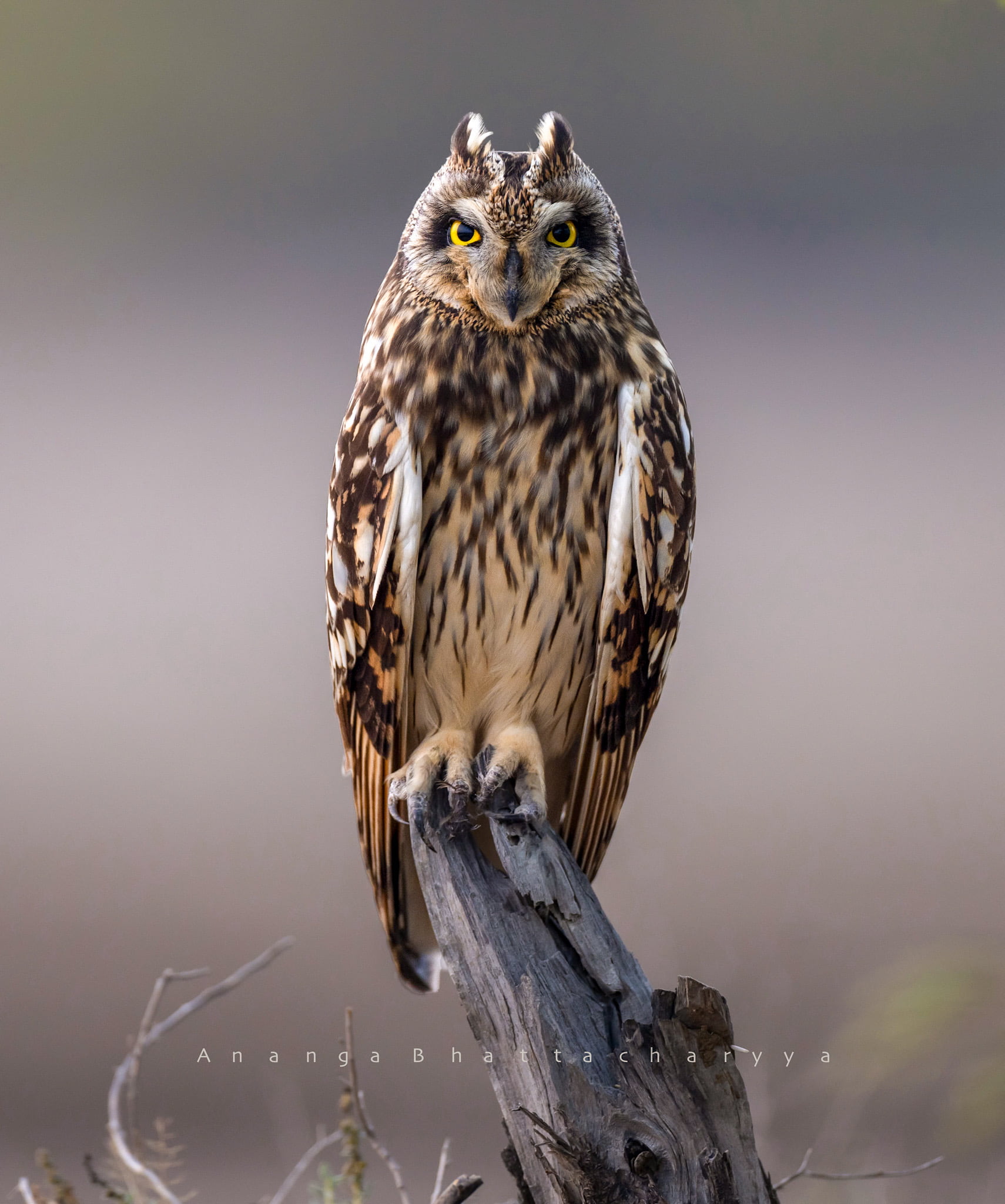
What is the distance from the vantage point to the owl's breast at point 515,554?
1221 mm

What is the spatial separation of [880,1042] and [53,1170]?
0.81m

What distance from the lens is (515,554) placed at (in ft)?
4.06

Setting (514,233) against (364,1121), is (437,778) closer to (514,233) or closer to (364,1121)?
(364,1121)

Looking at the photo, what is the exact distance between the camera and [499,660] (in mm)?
1310

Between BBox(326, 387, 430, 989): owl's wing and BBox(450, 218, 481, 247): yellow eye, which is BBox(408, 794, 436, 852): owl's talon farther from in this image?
BBox(450, 218, 481, 247): yellow eye

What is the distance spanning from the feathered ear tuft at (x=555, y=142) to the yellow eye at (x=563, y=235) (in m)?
0.06

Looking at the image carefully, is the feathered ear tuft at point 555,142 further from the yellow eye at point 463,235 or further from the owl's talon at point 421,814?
the owl's talon at point 421,814

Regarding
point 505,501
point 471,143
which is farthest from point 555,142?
point 505,501

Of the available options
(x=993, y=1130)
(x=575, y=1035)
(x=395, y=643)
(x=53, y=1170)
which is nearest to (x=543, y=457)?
(x=395, y=643)

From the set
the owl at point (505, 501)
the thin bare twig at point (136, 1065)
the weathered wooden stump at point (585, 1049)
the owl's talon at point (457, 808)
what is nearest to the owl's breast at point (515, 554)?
the owl at point (505, 501)

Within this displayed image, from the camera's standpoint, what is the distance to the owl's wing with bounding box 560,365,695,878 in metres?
1.20

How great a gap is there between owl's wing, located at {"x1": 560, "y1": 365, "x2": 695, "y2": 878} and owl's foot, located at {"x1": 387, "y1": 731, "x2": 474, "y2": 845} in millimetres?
157

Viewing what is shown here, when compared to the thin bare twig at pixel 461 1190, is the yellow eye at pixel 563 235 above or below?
above

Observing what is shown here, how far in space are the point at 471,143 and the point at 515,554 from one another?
473 mm
